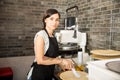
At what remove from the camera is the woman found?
1677 millimetres

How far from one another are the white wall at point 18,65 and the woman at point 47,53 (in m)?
1.58

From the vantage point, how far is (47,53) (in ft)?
5.90

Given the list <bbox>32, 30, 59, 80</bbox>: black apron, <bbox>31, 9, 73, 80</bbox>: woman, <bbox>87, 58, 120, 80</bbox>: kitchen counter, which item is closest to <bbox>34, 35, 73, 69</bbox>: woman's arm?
<bbox>31, 9, 73, 80</bbox>: woman

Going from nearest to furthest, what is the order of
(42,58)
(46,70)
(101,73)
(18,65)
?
1. (101,73)
2. (42,58)
3. (46,70)
4. (18,65)

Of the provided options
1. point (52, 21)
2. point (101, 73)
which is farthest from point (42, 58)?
point (101, 73)

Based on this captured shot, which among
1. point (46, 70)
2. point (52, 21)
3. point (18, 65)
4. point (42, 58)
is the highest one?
point (52, 21)

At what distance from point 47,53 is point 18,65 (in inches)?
66.6

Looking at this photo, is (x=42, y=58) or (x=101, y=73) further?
(x=42, y=58)

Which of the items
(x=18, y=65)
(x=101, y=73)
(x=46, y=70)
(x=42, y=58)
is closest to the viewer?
(x=101, y=73)

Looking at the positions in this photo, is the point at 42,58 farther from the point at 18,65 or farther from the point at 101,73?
the point at 18,65

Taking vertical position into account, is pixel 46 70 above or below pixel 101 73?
below

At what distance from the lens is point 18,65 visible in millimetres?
3273

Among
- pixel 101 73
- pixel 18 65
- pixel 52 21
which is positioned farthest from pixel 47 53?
pixel 18 65

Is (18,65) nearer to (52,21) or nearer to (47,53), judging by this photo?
(47,53)
